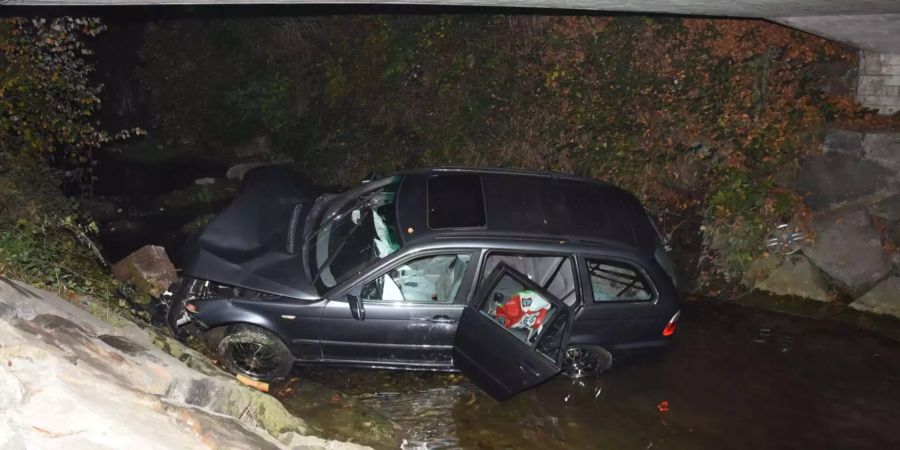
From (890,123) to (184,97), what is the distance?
41.4 ft

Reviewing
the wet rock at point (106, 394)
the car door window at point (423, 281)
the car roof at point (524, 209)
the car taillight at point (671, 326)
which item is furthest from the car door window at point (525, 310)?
the wet rock at point (106, 394)

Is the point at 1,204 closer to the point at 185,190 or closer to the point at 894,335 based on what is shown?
the point at 185,190

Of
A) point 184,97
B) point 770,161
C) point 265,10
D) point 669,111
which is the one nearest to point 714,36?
point 669,111

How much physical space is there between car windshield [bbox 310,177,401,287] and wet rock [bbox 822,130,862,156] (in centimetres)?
603

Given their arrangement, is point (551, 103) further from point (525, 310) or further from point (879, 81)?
point (525, 310)

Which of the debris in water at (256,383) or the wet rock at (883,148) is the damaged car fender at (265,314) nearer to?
the debris in water at (256,383)

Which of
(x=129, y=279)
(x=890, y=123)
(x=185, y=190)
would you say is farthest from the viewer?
(x=185, y=190)

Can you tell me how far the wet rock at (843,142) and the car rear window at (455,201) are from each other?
5244mm

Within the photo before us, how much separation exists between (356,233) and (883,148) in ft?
22.8

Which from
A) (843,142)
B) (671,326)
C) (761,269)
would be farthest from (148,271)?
(843,142)

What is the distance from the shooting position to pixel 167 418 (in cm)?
383

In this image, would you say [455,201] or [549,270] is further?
[549,270]

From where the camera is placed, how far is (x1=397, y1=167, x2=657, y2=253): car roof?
585cm

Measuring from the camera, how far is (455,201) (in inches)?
244
